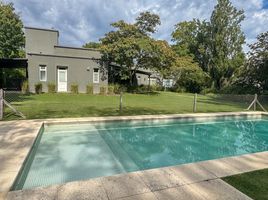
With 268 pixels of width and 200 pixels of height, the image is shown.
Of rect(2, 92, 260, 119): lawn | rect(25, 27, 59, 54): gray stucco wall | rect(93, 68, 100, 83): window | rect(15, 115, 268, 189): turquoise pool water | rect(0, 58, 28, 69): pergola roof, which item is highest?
rect(25, 27, 59, 54): gray stucco wall

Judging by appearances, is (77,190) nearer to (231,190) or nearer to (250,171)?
(231,190)

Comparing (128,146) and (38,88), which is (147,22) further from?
(128,146)

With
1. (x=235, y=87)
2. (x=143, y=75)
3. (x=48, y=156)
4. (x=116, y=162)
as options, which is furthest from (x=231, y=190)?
(x=143, y=75)

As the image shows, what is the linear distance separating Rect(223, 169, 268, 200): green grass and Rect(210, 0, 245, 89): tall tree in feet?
103

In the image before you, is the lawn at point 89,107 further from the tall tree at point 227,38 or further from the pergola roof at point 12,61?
the tall tree at point 227,38

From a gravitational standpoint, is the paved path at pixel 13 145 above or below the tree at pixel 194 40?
below

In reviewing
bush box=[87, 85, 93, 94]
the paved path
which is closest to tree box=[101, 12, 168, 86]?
bush box=[87, 85, 93, 94]

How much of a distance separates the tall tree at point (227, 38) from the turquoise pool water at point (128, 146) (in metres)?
23.9

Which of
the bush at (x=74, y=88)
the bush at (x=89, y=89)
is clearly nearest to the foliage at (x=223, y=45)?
the bush at (x=89, y=89)

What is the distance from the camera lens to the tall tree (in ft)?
108

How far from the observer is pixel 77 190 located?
125 inches

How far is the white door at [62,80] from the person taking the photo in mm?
20172

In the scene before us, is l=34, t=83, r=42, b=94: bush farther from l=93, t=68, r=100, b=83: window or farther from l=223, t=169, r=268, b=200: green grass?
l=223, t=169, r=268, b=200: green grass

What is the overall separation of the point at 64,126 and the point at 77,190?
534cm
